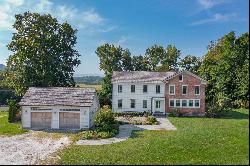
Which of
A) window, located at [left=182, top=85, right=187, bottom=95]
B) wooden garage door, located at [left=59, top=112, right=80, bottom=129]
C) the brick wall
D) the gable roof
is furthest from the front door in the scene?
wooden garage door, located at [left=59, top=112, right=80, bottom=129]

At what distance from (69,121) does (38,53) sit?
2057 cm

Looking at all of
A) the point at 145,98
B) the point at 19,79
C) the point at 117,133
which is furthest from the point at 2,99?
the point at 117,133

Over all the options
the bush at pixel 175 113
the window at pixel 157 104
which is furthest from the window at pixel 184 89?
the window at pixel 157 104

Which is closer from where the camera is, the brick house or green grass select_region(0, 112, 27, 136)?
green grass select_region(0, 112, 27, 136)

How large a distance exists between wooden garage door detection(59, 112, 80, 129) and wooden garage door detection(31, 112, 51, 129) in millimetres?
1574

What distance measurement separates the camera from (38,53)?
57.6m

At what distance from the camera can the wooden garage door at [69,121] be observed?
1591 inches

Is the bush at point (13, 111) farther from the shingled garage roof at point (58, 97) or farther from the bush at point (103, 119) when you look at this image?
the bush at point (103, 119)

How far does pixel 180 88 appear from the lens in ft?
182

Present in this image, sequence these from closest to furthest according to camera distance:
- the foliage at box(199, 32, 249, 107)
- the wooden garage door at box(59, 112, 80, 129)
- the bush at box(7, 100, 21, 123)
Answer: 1. the wooden garage door at box(59, 112, 80, 129)
2. the bush at box(7, 100, 21, 123)
3. the foliage at box(199, 32, 249, 107)

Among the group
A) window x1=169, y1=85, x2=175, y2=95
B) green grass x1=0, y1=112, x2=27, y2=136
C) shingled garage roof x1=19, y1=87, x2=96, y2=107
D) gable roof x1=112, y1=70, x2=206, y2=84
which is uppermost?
gable roof x1=112, y1=70, x2=206, y2=84

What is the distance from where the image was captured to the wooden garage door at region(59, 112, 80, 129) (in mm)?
40406

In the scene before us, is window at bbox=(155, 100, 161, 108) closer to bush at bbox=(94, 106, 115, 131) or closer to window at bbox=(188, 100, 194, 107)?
window at bbox=(188, 100, 194, 107)

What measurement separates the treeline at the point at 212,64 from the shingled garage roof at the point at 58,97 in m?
18.4
